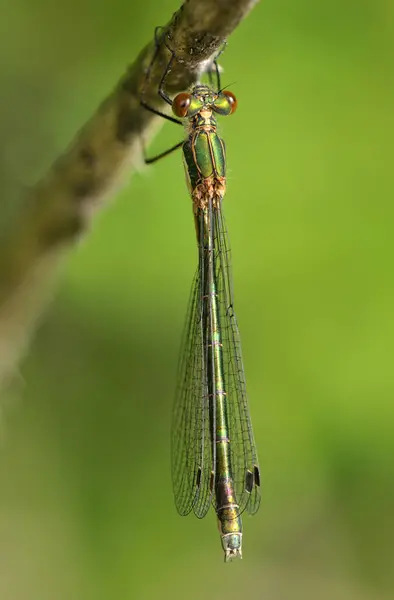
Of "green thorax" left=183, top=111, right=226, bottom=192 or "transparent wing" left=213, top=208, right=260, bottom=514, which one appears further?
"transparent wing" left=213, top=208, right=260, bottom=514

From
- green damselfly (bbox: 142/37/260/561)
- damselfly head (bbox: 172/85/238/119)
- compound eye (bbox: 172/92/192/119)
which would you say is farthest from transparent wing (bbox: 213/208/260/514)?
compound eye (bbox: 172/92/192/119)

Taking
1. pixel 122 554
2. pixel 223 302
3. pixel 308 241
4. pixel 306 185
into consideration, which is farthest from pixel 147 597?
pixel 306 185

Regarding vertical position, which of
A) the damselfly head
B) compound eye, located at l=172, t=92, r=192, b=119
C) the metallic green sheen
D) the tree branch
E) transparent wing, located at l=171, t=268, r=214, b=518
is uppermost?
the damselfly head

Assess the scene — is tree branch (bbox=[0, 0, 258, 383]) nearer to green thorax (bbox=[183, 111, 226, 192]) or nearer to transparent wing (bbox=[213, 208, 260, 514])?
green thorax (bbox=[183, 111, 226, 192])

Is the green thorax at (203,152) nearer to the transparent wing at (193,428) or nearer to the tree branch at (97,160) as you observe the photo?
the tree branch at (97,160)

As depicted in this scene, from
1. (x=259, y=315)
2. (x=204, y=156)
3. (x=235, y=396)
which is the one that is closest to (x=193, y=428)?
(x=235, y=396)

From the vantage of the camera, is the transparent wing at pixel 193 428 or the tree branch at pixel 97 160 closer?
the tree branch at pixel 97 160

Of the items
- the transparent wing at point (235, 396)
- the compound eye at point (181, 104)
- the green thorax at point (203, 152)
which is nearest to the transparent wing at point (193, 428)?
the transparent wing at point (235, 396)
